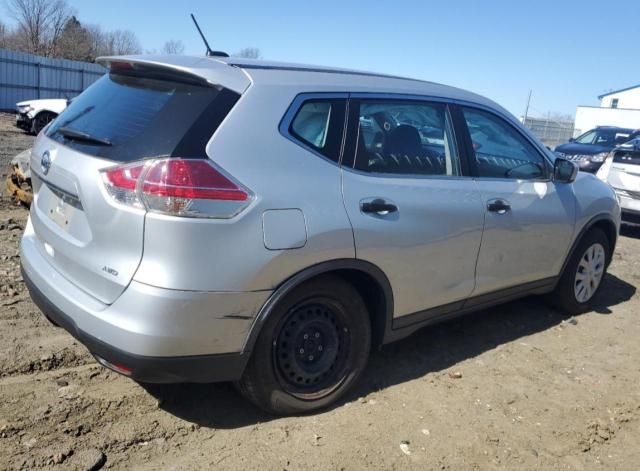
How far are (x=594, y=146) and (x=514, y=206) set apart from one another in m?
12.0

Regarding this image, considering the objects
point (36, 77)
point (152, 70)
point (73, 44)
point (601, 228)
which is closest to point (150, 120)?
point (152, 70)

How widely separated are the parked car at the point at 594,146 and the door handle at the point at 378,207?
1059 centimetres

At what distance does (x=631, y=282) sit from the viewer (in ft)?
21.8

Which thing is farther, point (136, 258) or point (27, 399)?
point (27, 399)

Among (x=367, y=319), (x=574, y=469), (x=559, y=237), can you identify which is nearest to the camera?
(x=574, y=469)

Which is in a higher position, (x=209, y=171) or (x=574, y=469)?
(x=209, y=171)

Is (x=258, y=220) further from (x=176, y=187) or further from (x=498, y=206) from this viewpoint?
(x=498, y=206)

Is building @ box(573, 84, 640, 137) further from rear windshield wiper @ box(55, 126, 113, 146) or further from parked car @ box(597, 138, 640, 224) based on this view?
rear windshield wiper @ box(55, 126, 113, 146)

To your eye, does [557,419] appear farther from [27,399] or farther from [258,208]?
[27,399]

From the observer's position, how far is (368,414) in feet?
11.3

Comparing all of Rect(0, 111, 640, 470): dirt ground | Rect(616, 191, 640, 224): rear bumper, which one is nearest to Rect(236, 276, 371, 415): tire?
Rect(0, 111, 640, 470): dirt ground

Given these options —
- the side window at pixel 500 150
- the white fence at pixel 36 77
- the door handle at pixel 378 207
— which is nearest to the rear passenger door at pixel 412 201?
the door handle at pixel 378 207

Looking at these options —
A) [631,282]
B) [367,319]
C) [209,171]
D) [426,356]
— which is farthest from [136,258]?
[631,282]

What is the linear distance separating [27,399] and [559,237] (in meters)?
3.90
